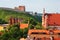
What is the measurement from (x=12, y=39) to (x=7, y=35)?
6.60 feet

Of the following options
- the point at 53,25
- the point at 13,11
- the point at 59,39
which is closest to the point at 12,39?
the point at 53,25

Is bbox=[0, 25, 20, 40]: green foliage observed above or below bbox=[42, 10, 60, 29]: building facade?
below

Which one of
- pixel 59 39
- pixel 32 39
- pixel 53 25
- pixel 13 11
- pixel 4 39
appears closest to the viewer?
pixel 59 39

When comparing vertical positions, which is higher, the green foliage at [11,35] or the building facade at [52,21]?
the building facade at [52,21]

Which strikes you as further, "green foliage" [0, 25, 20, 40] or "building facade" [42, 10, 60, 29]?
"building facade" [42, 10, 60, 29]

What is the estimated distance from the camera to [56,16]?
7006 centimetres

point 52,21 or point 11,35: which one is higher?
point 52,21

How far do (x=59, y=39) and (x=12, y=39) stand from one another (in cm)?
1734

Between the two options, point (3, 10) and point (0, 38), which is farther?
point (3, 10)

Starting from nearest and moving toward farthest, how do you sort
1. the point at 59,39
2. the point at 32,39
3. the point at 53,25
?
the point at 59,39
the point at 32,39
the point at 53,25

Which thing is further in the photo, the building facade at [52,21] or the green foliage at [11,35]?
the building facade at [52,21]

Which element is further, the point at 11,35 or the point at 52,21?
the point at 52,21

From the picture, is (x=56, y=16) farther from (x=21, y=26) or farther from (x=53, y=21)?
(x=21, y=26)

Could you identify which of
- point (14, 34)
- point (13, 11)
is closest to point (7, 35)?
point (14, 34)
